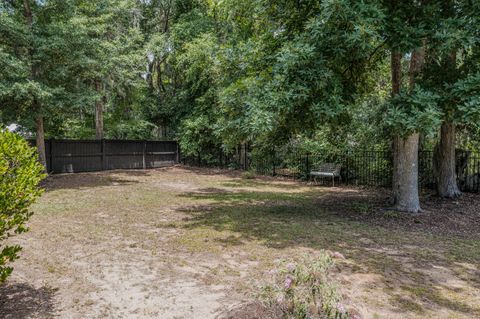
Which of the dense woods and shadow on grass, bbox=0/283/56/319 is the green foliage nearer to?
the dense woods

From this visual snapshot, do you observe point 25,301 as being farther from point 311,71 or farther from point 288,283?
point 311,71

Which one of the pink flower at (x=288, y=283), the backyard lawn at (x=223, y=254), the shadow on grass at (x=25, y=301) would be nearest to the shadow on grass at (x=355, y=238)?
the backyard lawn at (x=223, y=254)

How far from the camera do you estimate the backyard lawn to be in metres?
3.18

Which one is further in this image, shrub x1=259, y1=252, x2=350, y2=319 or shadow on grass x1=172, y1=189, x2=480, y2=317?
shadow on grass x1=172, y1=189, x2=480, y2=317

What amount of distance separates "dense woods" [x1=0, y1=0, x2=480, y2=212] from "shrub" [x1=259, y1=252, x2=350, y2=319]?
343cm

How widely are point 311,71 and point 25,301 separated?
5.02 metres

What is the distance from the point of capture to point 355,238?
17.8 ft

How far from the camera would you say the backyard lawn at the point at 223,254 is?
3.18m

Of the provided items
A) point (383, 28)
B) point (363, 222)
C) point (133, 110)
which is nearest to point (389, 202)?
point (363, 222)

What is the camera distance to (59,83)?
38.4 ft

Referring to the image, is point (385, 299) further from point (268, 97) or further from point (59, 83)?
point (59, 83)

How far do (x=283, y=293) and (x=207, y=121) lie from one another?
50.6 feet

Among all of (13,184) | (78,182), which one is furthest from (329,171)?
(13,184)

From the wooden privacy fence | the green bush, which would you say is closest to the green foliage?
the green bush
